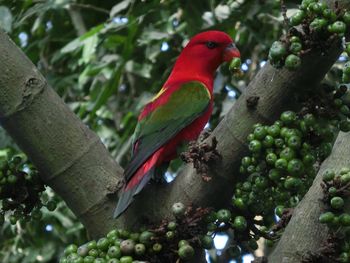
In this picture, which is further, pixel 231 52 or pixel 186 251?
pixel 231 52

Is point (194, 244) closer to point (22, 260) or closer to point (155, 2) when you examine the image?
point (155, 2)

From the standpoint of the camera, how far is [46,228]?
4.34 meters

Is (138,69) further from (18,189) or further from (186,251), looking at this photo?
(186,251)

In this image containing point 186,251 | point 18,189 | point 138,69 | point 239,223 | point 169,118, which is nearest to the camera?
point 186,251

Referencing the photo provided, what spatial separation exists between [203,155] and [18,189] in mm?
677

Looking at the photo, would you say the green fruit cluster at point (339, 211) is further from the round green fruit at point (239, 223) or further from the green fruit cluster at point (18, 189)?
the green fruit cluster at point (18, 189)

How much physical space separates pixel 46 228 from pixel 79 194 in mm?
2146

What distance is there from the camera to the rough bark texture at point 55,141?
2.19 meters

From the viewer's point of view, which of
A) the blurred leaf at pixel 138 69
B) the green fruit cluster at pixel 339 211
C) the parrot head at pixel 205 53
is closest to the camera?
the green fruit cluster at pixel 339 211

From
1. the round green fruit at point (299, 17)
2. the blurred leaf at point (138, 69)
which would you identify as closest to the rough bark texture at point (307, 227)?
the round green fruit at point (299, 17)

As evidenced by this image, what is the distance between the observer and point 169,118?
290cm

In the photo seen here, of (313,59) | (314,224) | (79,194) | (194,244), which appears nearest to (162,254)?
(194,244)

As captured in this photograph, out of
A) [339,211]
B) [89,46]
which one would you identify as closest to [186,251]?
[339,211]

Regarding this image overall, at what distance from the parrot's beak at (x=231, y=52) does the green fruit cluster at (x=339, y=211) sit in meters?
1.49
